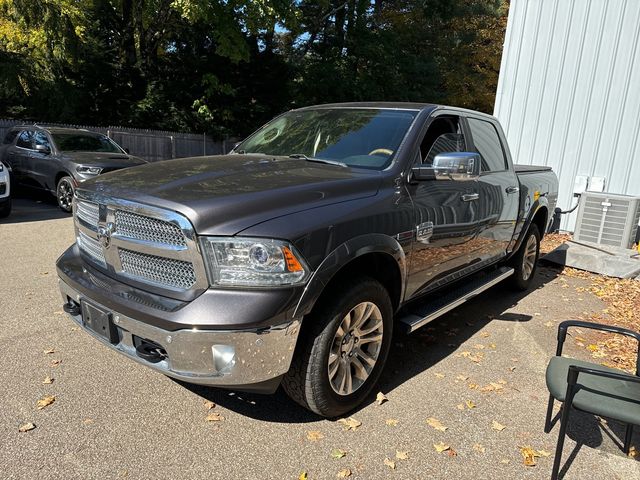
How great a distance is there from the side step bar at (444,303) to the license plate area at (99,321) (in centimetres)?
191

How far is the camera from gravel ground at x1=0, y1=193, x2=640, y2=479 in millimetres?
2621

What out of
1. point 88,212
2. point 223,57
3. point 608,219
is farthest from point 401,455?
point 223,57

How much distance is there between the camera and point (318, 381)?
2.79 metres

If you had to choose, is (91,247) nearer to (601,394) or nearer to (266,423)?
(266,423)

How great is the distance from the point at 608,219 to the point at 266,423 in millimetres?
7211

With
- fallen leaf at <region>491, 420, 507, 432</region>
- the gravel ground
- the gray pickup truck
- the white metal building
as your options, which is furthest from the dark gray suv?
fallen leaf at <region>491, 420, 507, 432</region>

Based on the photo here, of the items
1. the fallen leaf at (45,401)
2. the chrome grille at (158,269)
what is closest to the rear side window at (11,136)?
the fallen leaf at (45,401)

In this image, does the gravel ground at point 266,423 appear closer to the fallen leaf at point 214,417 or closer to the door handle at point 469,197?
the fallen leaf at point 214,417

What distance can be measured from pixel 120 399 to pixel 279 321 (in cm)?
141

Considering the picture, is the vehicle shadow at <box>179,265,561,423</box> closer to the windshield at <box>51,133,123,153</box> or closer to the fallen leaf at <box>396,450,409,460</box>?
the fallen leaf at <box>396,450,409,460</box>

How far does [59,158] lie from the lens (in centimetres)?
948

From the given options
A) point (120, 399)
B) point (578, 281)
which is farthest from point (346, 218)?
point (578, 281)

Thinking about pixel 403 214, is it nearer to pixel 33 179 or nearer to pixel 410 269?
pixel 410 269

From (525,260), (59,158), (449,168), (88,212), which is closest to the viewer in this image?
(88,212)
